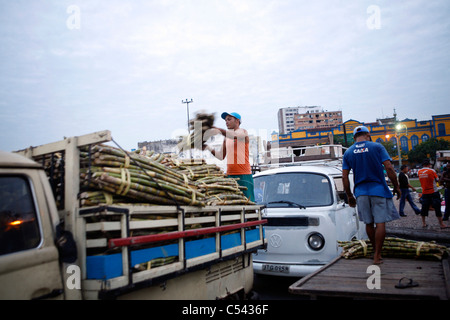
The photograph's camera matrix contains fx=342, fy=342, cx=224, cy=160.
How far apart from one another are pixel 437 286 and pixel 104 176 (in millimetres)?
3215

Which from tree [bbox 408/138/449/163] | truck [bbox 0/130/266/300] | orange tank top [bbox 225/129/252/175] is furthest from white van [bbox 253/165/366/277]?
tree [bbox 408/138/449/163]

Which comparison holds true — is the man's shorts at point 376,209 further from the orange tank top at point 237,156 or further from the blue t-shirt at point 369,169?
the orange tank top at point 237,156

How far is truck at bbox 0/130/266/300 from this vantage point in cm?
234

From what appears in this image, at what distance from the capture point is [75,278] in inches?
101

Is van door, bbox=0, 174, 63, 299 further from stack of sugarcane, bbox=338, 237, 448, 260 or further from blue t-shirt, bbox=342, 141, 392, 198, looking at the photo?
blue t-shirt, bbox=342, 141, 392, 198

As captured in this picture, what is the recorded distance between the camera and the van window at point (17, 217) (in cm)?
230

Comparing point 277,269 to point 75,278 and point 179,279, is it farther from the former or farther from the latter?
point 75,278

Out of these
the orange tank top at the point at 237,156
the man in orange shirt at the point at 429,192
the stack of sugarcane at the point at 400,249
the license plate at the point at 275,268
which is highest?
the orange tank top at the point at 237,156

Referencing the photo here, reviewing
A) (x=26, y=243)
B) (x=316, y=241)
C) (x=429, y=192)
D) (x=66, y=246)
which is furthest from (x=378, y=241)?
(x=429, y=192)

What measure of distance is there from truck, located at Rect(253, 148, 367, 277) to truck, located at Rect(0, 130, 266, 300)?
→ 2504mm

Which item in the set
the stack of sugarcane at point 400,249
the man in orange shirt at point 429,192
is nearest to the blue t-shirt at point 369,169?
the stack of sugarcane at point 400,249

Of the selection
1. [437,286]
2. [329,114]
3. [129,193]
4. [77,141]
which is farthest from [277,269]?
[329,114]

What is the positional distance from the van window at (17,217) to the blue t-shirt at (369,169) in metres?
4.16

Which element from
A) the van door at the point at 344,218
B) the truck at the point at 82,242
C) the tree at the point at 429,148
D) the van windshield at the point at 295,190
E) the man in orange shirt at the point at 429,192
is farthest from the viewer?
the tree at the point at 429,148
